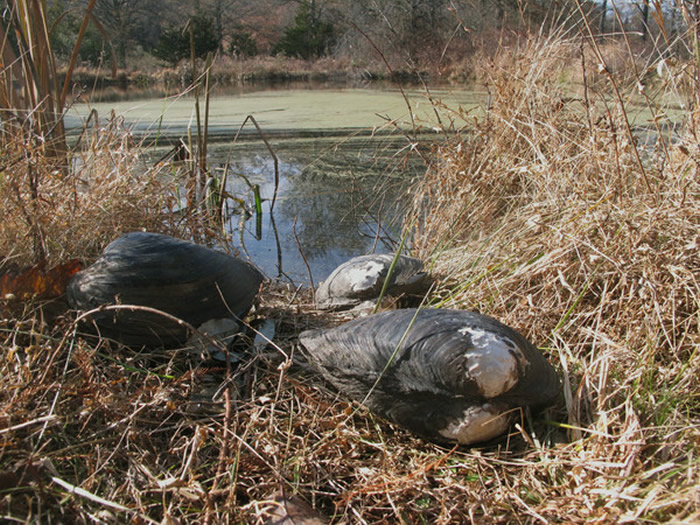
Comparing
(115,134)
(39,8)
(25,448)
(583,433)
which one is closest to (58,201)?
(115,134)

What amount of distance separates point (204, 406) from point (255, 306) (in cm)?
75

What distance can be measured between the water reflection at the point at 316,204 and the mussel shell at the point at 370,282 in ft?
1.08

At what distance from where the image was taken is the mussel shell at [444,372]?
1.41 meters

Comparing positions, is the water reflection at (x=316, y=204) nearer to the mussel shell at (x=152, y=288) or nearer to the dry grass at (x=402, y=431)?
the mussel shell at (x=152, y=288)

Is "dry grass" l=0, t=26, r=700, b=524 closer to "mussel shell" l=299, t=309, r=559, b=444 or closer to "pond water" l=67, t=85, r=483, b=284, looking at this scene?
"mussel shell" l=299, t=309, r=559, b=444

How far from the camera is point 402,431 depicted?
5.21 ft

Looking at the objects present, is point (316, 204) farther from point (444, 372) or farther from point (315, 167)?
point (444, 372)

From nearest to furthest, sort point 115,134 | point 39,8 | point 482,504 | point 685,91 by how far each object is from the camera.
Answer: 1. point 482,504
2. point 685,91
3. point 39,8
4. point 115,134

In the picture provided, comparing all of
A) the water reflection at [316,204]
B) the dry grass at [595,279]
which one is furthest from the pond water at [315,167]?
the dry grass at [595,279]

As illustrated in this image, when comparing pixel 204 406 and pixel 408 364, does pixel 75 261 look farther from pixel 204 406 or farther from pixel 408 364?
pixel 408 364

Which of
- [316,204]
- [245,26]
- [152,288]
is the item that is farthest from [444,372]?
[245,26]

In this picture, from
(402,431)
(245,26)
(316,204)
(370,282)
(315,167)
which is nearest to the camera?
(402,431)

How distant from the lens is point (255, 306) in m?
2.32

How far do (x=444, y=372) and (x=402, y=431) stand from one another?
274 mm
